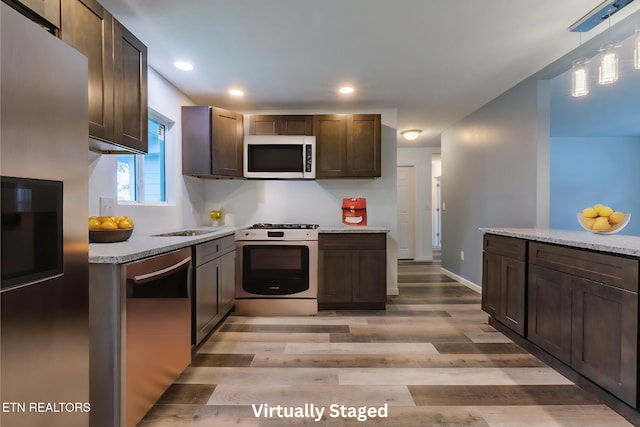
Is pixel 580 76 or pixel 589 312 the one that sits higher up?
pixel 580 76

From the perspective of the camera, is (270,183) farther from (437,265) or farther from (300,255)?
(437,265)

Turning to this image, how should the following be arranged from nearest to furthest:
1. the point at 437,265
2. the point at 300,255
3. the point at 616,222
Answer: the point at 616,222 → the point at 300,255 → the point at 437,265

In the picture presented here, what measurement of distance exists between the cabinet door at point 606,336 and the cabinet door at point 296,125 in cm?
278

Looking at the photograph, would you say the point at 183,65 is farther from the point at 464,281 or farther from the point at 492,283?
the point at 464,281

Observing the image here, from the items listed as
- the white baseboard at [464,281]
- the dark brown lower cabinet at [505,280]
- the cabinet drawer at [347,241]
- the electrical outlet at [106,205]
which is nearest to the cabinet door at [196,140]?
the electrical outlet at [106,205]

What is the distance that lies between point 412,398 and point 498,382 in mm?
605

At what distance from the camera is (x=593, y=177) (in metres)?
6.15

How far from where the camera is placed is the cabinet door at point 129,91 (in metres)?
1.76

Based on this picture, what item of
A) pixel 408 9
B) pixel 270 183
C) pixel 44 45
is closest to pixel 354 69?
Answer: pixel 408 9

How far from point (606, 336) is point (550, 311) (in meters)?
0.43

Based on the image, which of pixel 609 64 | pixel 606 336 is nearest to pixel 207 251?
pixel 606 336

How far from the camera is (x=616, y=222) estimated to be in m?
2.10

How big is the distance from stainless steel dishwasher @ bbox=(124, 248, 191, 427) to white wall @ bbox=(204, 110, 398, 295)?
77.5 inches

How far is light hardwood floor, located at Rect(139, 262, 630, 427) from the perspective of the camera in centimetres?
165
